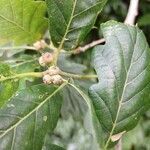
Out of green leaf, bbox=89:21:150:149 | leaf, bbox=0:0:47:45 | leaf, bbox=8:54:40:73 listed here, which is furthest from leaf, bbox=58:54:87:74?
green leaf, bbox=89:21:150:149

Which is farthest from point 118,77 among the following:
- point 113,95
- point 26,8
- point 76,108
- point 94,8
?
point 76,108

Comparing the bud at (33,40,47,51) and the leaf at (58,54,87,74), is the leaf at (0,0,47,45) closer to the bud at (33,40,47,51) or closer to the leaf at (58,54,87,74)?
the bud at (33,40,47,51)

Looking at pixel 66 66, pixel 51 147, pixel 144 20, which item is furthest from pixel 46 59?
pixel 144 20

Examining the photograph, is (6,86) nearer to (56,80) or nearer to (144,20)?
(56,80)

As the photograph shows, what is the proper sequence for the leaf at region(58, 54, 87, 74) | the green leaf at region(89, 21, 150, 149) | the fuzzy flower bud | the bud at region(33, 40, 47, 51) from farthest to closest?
the leaf at region(58, 54, 87, 74), the bud at region(33, 40, 47, 51), the fuzzy flower bud, the green leaf at region(89, 21, 150, 149)

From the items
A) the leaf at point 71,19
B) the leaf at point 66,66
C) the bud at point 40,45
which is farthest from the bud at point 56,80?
the leaf at point 66,66
